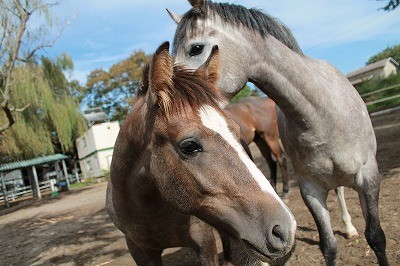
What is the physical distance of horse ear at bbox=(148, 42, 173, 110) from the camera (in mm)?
1921

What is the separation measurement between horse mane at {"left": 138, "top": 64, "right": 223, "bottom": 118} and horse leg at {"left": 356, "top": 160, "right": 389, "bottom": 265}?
1.71 metres

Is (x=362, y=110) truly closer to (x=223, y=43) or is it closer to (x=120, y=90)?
(x=223, y=43)

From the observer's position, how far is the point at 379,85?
1092 inches

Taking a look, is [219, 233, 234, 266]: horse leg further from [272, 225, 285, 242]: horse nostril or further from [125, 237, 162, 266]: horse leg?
[272, 225, 285, 242]: horse nostril

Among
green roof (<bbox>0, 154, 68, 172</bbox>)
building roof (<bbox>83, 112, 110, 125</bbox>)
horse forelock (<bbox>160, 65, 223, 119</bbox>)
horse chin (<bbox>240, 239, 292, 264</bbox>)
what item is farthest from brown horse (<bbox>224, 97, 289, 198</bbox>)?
building roof (<bbox>83, 112, 110, 125</bbox>)

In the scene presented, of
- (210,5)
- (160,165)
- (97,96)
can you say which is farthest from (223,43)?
(97,96)

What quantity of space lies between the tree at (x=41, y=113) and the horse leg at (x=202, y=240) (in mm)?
16077

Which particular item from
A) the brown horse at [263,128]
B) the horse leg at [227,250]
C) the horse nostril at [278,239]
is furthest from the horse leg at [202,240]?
the brown horse at [263,128]

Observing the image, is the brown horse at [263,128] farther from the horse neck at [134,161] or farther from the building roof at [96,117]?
the building roof at [96,117]

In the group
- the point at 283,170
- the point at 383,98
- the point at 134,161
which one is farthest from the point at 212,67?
the point at 383,98

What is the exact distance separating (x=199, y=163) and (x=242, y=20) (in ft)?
5.83

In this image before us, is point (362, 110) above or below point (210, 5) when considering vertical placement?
below

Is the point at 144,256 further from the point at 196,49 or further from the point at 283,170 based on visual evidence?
the point at 283,170

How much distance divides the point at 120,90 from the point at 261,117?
125ft
